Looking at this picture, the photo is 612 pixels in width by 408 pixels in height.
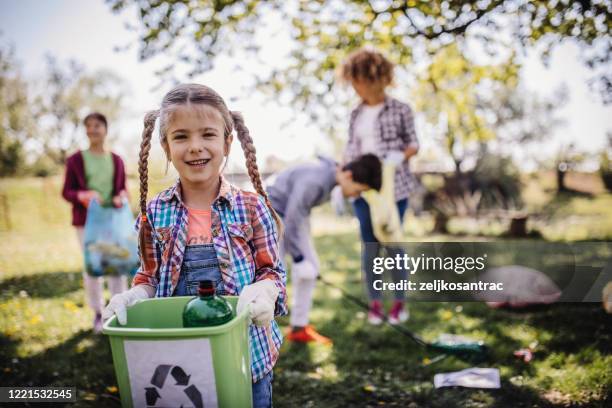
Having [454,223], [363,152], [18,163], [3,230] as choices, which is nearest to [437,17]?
[363,152]

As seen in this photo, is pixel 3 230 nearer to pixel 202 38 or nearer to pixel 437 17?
pixel 202 38

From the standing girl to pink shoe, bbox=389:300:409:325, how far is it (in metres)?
2.13

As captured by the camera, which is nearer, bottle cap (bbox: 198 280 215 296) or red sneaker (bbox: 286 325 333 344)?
bottle cap (bbox: 198 280 215 296)

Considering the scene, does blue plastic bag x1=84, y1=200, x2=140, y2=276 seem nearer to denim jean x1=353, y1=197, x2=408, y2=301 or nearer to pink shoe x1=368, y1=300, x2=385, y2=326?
denim jean x1=353, y1=197, x2=408, y2=301

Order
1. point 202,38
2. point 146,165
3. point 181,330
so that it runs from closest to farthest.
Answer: point 181,330, point 146,165, point 202,38

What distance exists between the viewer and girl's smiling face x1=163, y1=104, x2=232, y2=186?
5.24 feet

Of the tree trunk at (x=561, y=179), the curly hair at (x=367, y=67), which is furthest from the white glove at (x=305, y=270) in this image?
the tree trunk at (x=561, y=179)

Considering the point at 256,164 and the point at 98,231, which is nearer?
the point at 256,164

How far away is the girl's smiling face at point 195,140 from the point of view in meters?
1.60

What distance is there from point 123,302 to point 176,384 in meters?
0.32

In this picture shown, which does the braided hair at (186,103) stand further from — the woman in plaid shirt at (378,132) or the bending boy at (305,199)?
the woman in plaid shirt at (378,132)

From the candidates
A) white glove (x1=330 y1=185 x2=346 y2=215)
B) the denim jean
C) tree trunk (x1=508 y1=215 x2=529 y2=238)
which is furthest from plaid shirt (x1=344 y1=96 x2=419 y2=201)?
tree trunk (x1=508 y1=215 x2=529 y2=238)

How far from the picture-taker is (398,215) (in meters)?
3.79

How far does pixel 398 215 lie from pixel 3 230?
10.4 meters
